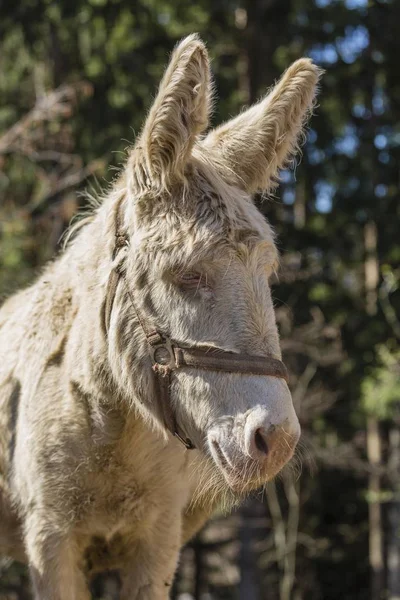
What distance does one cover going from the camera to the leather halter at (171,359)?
10.3 feet

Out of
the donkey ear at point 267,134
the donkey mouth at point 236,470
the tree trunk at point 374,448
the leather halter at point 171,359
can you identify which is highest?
the donkey ear at point 267,134

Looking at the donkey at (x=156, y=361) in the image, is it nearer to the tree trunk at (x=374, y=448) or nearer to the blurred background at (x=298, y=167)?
the blurred background at (x=298, y=167)

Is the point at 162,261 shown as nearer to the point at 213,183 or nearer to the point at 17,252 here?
the point at 213,183

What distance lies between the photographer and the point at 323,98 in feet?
53.6

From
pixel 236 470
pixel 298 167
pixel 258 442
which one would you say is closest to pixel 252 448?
pixel 258 442

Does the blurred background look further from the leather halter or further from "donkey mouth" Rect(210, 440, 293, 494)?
"donkey mouth" Rect(210, 440, 293, 494)

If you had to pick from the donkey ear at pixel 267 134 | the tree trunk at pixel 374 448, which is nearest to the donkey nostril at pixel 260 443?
the donkey ear at pixel 267 134

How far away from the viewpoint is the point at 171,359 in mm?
3402

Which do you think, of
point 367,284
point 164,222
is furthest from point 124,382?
point 367,284

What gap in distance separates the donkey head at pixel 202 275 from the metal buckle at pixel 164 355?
0.05 m

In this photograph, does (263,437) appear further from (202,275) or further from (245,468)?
(202,275)

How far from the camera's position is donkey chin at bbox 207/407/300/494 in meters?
3.01

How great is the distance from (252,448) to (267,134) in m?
1.51

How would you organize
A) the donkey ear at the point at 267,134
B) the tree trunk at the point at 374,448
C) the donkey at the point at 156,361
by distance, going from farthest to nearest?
the tree trunk at the point at 374,448 < the donkey ear at the point at 267,134 < the donkey at the point at 156,361
